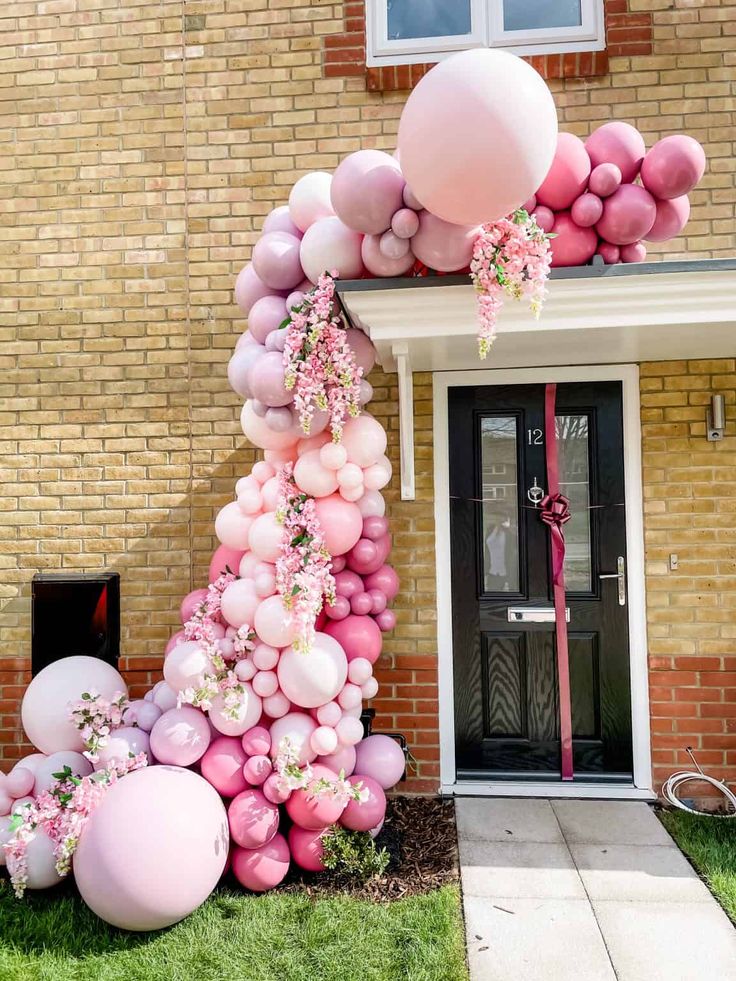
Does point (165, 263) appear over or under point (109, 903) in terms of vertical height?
over

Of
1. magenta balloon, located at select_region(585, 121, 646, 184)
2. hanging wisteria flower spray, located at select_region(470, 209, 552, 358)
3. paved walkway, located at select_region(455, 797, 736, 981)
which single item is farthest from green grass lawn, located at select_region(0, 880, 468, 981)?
magenta balloon, located at select_region(585, 121, 646, 184)

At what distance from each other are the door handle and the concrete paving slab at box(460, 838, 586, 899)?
1.30 metres

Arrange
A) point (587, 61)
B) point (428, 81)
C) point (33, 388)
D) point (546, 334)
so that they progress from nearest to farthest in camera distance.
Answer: point (428, 81) < point (546, 334) < point (587, 61) < point (33, 388)

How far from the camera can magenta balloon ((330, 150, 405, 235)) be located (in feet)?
8.24

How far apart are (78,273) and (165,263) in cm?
53

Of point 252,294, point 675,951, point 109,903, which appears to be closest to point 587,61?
point 252,294

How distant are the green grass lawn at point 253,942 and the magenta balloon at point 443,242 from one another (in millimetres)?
2490

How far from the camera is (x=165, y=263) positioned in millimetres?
3961

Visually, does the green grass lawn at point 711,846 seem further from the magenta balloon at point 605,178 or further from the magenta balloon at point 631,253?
the magenta balloon at point 605,178

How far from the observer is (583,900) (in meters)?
2.73

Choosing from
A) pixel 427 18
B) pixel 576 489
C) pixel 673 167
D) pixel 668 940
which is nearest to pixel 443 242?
pixel 673 167

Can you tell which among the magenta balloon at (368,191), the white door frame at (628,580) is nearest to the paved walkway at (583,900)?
the white door frame at (628,580)

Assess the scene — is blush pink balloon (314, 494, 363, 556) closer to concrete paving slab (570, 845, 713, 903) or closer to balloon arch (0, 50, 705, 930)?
balloon arch (0, 50, 705, 930)

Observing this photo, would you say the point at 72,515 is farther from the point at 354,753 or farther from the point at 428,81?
the point at 428,81
